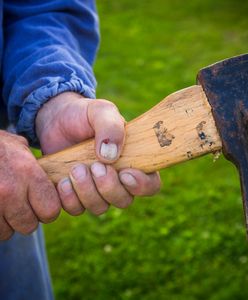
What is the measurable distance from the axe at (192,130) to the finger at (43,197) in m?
0.06

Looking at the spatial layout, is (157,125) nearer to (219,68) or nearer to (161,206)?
(219,68)

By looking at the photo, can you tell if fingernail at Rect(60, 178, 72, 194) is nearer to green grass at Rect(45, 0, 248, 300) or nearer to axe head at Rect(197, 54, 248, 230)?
axe head at Rect(197, 54, 248, 230)

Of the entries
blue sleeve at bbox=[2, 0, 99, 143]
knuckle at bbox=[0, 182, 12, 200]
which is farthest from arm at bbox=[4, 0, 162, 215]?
knuckle at bbox=[0, 182, 12, 200]

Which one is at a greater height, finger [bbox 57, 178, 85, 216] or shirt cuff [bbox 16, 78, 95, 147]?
shirt cuff [bbox 16, 78, 95, 147]

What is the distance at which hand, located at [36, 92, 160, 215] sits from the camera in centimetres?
153

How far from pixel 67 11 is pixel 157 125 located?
641 mm

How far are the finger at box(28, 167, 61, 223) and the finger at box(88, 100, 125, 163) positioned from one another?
0.16 m

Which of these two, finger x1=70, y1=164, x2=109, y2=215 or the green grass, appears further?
the green grass

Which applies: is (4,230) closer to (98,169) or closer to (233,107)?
(98,169)

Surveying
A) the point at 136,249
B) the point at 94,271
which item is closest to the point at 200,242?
the point at 136,249

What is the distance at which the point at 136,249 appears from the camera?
3.56 meters

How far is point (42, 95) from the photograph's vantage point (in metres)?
1.69

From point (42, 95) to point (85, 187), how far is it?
1.08 feet

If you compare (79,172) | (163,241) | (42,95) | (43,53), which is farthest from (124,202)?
(163,241)
